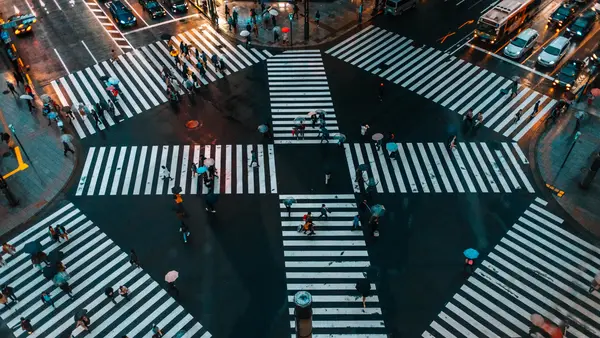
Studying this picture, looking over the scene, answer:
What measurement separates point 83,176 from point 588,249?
33.6m

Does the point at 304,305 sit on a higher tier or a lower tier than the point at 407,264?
higher

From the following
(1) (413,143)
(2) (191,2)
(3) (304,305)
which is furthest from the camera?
(2) (191,2)

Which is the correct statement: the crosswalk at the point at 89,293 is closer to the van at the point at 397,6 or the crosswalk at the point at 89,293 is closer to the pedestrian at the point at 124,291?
the pedestrian at the point at 124,291

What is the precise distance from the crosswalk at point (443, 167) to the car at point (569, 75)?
9135 millimetres

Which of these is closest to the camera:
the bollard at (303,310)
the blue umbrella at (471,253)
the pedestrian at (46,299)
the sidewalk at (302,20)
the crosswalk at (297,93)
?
the bollard at (303,310)

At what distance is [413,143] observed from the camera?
120 feet

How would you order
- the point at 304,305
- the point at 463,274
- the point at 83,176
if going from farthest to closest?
→ the point at 83,176
the point at 463,274
the point at 304,305

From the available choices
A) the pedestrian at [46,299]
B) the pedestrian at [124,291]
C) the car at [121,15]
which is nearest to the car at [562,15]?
the car at [121,15]

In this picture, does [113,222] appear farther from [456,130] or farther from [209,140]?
[456,130]

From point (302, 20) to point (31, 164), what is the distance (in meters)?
28.3

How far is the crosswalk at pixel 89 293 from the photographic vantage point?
26.1 m

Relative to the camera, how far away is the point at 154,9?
49.8 metres

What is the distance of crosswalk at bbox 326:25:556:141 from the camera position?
38750mm

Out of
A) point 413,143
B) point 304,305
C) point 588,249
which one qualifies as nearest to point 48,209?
point 304,305
